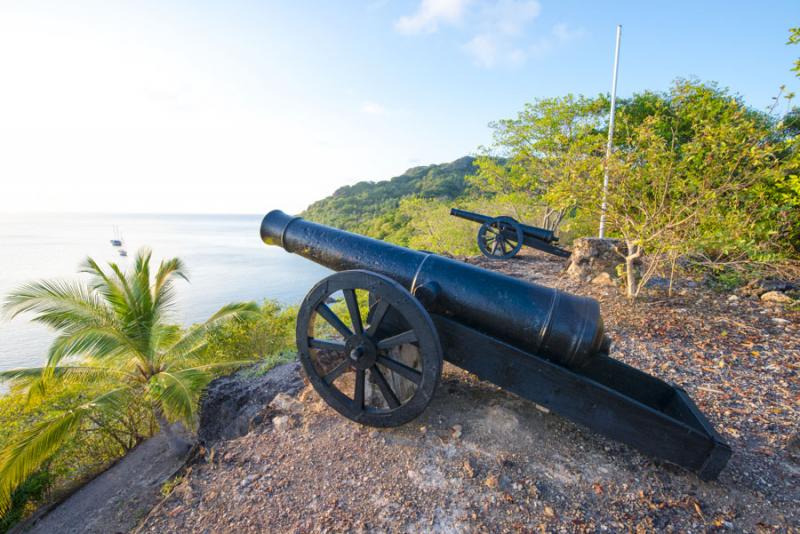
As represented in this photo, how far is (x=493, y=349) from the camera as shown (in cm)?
259

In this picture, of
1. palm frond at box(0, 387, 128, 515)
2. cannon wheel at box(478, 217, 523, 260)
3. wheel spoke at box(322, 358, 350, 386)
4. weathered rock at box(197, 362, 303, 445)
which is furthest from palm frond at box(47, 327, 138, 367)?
cannon wheel at box(478, 217, 523, 260)

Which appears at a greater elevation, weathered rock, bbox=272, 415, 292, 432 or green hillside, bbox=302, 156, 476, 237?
green hillside, bbox=302, 156, 476, 237

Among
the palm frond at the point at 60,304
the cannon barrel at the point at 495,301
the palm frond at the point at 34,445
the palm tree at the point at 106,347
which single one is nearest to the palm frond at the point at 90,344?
the palm tree at the point at 106,347

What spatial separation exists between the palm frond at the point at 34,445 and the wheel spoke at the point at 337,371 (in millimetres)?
3772

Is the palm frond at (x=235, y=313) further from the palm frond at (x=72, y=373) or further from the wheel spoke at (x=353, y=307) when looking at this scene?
the wheel spoke at (x=353, y=307)

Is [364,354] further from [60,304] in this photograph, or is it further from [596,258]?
[596,258]

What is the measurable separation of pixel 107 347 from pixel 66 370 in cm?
109

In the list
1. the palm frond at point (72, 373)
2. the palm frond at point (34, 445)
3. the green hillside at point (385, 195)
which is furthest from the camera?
the green hillside at point (385, 195)

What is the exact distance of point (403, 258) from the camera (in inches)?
118

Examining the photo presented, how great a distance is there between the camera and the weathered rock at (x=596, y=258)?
22.7 ft

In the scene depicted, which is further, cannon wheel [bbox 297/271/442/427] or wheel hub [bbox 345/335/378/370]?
wheel hub [bbox 345/335/378/370]

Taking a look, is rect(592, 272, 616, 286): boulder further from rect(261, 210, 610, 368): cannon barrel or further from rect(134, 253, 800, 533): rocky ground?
rect(261, 210, 610, 368): cannon barrel

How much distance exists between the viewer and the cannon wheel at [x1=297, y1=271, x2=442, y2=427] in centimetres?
245

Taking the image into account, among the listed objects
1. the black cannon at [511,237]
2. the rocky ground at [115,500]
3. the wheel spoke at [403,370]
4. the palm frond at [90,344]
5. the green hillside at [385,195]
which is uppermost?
the green hillside at [385,195]
